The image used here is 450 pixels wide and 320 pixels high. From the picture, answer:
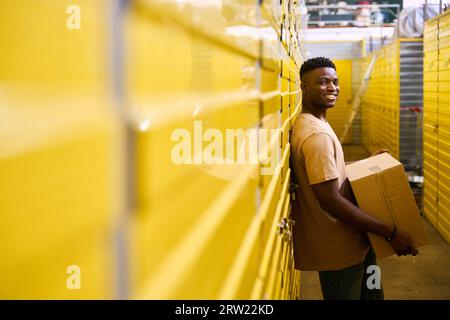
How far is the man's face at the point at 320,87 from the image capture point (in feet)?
12.0

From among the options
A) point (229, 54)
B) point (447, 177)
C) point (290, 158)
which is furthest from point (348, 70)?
point (229, 54)

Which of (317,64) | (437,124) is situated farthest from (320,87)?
(437,124)

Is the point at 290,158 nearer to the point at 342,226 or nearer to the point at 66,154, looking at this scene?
the point at 342,226

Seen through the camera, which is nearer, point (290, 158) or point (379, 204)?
point (379, 204)

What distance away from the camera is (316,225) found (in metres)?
3.34

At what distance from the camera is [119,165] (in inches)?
21.0

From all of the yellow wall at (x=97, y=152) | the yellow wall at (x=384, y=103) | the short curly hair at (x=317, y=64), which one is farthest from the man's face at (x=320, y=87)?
the yellow wall at (x=384, y=103)

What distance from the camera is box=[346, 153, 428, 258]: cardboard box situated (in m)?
3.31

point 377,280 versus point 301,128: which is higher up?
point 301,128

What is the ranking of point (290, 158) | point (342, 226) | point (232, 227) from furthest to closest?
point (290, 158), point (342, 226), point (232, 227)

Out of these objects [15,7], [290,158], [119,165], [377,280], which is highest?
[15,7]

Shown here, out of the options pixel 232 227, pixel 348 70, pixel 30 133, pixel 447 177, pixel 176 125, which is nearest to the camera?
pixel 30 133

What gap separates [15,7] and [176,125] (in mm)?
269

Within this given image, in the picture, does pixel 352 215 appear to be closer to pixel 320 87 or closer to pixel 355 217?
pixel 355 217
